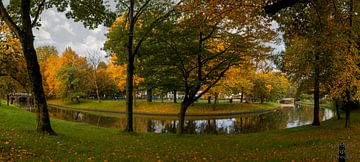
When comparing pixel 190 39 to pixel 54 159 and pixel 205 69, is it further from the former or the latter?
pixel 54 159

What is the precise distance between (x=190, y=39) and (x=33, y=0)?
9110 millimetres

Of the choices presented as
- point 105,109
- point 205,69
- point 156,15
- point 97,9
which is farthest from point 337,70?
point 105,109

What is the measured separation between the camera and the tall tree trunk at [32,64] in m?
12.9

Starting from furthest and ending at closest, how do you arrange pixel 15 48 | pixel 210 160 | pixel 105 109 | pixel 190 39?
pixel 105 109 → pixel 15 48 → pixel 190 39 → pixel 210 160

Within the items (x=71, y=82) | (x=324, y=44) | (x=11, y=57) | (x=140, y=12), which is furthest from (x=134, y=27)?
(x=71, y=82)

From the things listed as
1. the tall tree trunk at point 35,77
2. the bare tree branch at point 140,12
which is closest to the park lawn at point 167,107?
the bare tree branch at point 140,12

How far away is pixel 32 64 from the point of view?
13016 millimetres

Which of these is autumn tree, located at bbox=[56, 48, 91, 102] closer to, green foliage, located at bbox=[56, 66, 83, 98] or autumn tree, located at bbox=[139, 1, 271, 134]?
green foliage, located at bbox=[56, 66, 83, 98]

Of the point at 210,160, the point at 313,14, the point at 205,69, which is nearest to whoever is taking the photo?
the point at 210,160

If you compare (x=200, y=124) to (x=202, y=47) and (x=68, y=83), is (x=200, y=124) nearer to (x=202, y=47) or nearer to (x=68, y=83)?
(x=202, y=47)

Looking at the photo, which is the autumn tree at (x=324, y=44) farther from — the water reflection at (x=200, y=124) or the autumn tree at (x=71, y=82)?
the autumn tree at (x=71, y=82)

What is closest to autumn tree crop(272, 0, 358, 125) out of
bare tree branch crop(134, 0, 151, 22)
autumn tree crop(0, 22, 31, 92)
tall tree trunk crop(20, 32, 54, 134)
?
bare tree branch crop(134, 0, 151, 22)

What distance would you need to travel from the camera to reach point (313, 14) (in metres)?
11.2

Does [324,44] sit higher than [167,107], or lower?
higher
